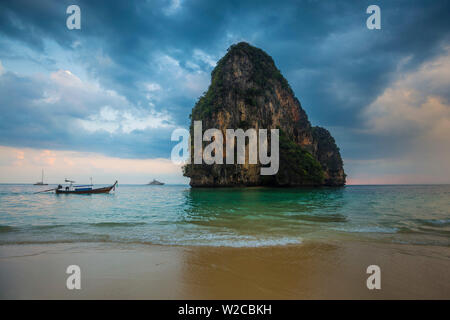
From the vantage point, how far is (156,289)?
8.70ft

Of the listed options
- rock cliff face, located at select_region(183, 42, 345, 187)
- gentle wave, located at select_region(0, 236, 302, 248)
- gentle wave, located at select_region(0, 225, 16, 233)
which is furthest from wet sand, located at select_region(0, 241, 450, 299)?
rock cliff face, located at select_region(183, 42, 345, 187)

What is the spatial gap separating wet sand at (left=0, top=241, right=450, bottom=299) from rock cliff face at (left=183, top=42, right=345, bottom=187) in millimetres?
42895

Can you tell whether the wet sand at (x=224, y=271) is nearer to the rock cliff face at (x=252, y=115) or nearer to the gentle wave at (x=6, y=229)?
the gentle wave at (x=6, y=229)

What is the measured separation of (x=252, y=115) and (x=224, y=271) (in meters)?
50.0

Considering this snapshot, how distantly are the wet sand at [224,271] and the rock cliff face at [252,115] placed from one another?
4290cm

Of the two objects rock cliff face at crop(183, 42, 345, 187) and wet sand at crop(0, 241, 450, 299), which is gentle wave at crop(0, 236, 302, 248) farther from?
rock cliff face at crop(183, 42, 345, 187)

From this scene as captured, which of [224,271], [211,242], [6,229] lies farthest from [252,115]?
[224,271]

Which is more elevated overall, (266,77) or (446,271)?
(266,77)

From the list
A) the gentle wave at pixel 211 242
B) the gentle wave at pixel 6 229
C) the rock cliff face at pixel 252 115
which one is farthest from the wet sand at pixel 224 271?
the rock cliff face at pixel 252 115

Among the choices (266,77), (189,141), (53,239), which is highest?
(266,77)

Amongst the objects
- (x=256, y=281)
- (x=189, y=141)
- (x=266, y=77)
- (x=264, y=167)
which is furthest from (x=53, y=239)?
(x=266, y=77)
